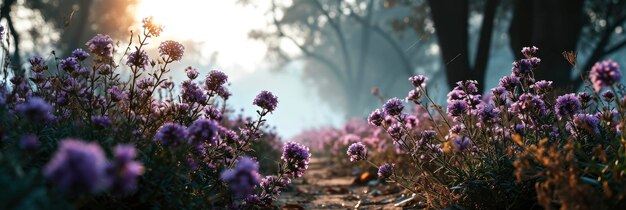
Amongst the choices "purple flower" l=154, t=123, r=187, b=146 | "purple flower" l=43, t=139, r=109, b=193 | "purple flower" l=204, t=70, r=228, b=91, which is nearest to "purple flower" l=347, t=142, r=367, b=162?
"purple flower" l=204, t=70, r=228, b=91

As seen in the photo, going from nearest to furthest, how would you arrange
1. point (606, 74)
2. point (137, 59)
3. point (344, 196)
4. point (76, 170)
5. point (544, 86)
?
point (76, 170), point (606, 74), point (137, 59), point (544, 86), point (344, 196)

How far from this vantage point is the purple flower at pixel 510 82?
3693 millimetres

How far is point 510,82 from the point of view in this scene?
3711mm

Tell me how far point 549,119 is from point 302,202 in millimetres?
2431

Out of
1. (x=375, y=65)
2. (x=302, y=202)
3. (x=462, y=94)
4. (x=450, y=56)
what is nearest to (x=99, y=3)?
(x=450, y=56)

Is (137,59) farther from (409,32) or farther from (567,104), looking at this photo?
(409,32)

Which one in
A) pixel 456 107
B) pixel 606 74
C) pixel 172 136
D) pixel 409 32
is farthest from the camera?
pixel 409 32

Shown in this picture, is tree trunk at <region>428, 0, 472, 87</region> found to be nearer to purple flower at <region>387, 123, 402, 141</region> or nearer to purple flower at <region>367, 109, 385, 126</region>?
purple flower at <region>387, 123, 402, 141</region>

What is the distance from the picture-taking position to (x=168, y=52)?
3807 mm

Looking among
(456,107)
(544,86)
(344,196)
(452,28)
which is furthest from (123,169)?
(452,28)

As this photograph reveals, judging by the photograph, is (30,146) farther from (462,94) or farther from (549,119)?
(549,119)

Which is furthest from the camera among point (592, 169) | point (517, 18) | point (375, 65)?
point (375, 65)

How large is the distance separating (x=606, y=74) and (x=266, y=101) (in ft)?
6.92

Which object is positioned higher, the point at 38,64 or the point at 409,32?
the point at 409,32
